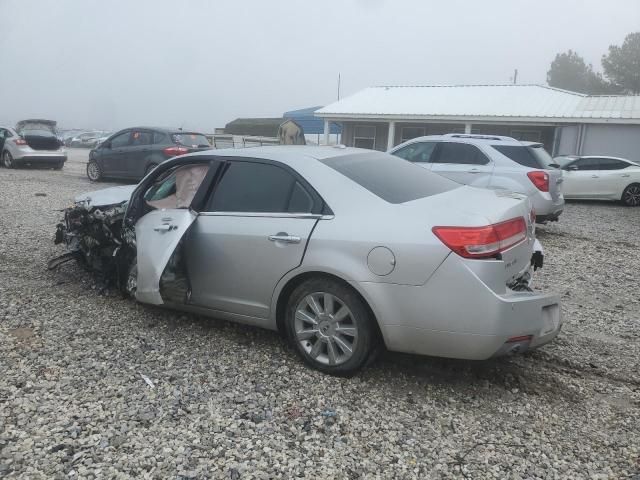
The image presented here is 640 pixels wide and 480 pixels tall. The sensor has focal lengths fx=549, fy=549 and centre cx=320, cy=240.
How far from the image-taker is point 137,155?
13.8 m

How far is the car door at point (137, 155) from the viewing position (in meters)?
13.7

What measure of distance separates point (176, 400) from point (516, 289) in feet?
7.17

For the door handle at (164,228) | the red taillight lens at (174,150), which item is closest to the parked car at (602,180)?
the red taillight lens at (174,150)

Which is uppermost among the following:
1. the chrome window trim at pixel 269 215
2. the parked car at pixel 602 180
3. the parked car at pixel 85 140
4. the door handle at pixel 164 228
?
the chrome window trim at pixel 269 215

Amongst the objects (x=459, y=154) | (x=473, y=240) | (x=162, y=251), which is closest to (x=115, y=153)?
(x=459, y=154)

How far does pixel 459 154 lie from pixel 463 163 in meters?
0.20

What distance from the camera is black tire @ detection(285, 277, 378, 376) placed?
11.2 feet

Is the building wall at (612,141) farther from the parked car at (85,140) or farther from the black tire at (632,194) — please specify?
the parked car at (85,140)

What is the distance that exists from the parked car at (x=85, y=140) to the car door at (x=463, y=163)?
35.8 m

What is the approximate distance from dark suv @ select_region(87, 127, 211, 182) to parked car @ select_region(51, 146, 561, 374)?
9177 millimetres

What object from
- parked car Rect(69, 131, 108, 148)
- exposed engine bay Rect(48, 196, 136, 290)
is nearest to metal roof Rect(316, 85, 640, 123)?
exposed engine bay Rect(48, 196, 136, 290)

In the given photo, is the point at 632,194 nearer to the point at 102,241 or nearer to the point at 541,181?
the point at 541,181

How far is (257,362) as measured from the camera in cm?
384

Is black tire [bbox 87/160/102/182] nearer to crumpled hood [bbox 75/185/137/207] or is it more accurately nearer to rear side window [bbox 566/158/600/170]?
crumpled hood [bbox 75/185/137/207]
